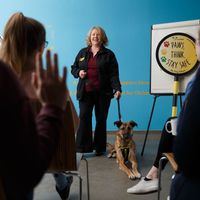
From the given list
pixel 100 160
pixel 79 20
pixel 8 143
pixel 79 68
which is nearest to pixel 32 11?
pixel 79 20

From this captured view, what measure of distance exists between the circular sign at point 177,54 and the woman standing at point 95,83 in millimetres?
583

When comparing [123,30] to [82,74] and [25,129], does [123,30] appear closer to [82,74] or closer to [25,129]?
[82,74]

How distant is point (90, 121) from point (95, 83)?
1.64 ft

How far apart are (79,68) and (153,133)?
1.85 metres

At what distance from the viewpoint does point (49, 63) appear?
2.30 feet

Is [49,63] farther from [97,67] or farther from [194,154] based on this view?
[97,67]

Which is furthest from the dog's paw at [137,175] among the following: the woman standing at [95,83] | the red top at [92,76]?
the red top at [92,76]

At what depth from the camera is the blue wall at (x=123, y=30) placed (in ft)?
15.7

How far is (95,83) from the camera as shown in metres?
3.77

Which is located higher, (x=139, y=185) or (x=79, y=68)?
(x=79, y=68)

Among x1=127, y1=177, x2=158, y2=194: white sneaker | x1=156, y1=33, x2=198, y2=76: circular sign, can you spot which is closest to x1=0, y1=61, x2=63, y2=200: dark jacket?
x1=127, y1=177, x2=158, y2=194: white sneaker

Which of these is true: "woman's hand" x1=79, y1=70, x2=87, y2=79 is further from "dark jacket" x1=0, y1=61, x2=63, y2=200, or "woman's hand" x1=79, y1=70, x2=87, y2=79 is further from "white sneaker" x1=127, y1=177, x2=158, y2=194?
"dark jacket" x1=0, y1=61, x2=63, y2=200

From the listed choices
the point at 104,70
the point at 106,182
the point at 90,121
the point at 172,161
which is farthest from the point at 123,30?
the point at 172,161

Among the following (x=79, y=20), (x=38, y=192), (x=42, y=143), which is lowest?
(x=38, y=192)
